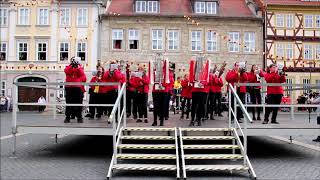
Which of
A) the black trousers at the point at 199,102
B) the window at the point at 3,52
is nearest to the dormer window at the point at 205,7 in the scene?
the window at the point at 3,52

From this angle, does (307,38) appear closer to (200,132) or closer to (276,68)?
(276,68)

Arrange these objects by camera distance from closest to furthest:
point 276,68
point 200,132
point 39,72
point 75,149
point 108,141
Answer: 1. point 200,132
2. point 276,68
3. point 75,149
4. point 108,141
5. point 39,72

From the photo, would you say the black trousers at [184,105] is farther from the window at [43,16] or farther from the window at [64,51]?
the window at [43,16]

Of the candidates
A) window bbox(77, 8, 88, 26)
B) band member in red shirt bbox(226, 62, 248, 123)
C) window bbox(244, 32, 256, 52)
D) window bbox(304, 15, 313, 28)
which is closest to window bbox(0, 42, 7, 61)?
window bbox(77, 8, 88, 26)

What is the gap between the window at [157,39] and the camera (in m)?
37.1

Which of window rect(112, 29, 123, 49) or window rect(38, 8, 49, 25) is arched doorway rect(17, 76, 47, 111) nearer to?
window rect(38, 8, 49, 25)

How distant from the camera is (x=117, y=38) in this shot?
1453 inches

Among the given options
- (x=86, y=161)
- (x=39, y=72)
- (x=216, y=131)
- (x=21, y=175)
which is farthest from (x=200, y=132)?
(x=39, y=72)

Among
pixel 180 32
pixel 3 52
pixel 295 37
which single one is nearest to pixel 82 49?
pixel 3 52

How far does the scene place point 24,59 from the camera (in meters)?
37.1

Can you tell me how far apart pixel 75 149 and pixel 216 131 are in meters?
4.26

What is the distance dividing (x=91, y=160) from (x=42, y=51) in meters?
28.0

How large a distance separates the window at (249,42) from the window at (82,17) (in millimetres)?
12822

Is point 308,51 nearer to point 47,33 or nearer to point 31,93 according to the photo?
point 47,33
